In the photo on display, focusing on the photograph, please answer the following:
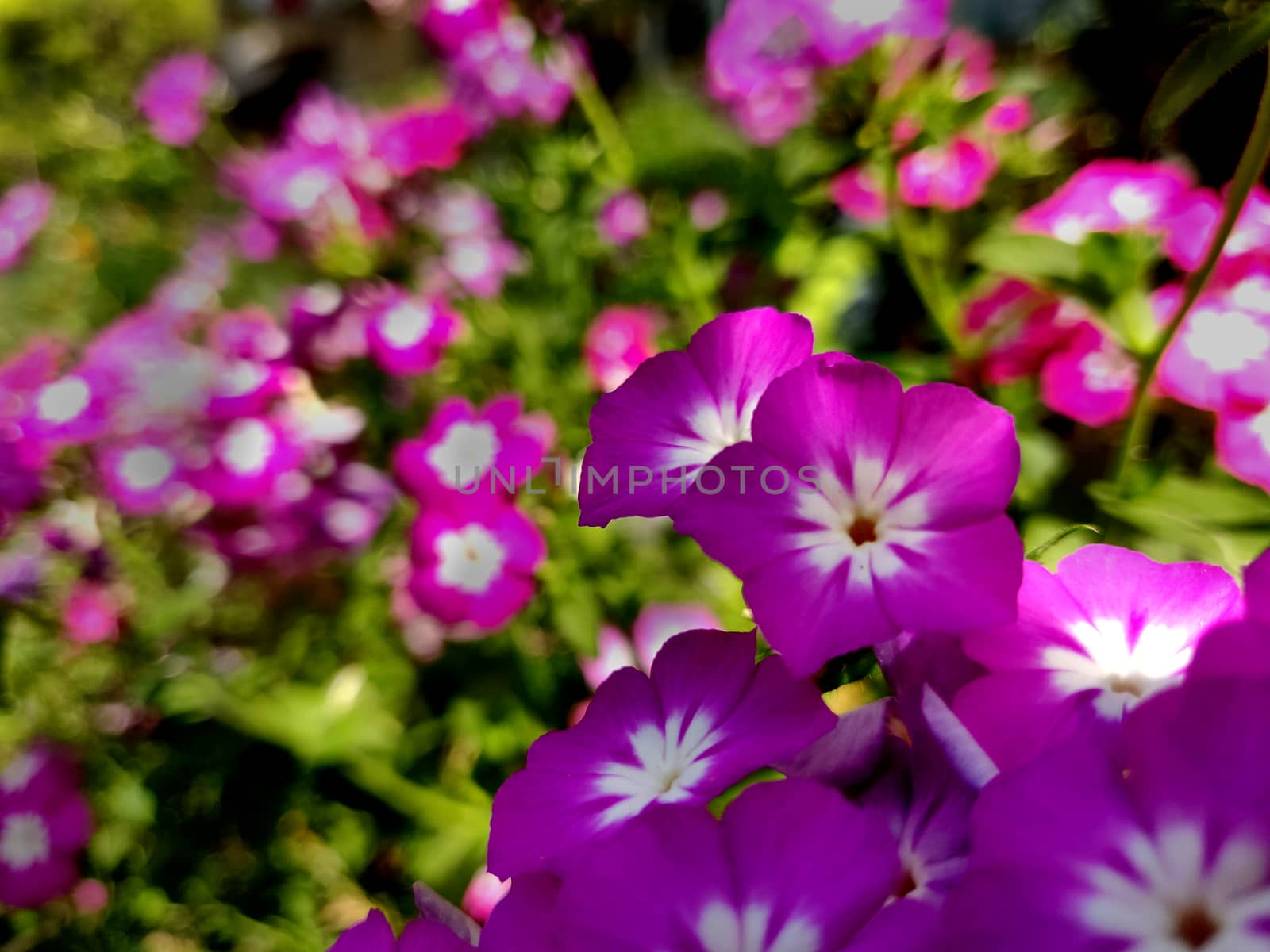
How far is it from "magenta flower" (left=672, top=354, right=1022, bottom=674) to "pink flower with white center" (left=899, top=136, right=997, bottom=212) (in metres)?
0.84

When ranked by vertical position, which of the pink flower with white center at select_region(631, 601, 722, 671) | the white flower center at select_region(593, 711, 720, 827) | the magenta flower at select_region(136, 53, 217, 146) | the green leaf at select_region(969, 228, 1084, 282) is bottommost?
the pink flower with white center at select_region(631, 601, 722, 671)

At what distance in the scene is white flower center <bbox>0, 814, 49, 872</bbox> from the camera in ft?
3.23

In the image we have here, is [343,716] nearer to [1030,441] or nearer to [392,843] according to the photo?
[392,843]

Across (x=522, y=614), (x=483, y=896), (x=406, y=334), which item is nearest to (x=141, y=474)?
(x=406, y=334)

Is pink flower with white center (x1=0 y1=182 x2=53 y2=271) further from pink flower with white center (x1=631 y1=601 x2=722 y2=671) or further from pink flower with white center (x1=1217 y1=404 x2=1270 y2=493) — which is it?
pink flower with white center (x1=1217 y1=404 x2=1270 y2=493)

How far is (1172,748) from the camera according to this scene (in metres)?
0.23

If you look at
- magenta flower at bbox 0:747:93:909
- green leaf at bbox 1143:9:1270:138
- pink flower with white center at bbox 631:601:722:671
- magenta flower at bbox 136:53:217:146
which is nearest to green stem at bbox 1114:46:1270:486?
green leaf at bbox 1143:9:1270:138

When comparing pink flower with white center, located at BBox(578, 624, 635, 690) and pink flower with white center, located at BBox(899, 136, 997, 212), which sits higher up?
pink flower with white center, located at BBox(899, 136, 997, 212)

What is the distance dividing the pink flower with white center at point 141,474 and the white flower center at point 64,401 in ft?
0.21

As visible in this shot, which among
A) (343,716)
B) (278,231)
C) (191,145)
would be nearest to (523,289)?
(278,231)

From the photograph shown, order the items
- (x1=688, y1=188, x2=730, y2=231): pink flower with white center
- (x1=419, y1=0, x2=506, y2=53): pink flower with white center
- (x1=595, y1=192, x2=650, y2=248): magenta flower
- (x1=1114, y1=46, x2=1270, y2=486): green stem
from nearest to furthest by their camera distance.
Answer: (x1=1114, y1=46, x2=1270, y2=486): green stem → (x1=419, y1=0, x2=506, y2=53): pink flower with white center → (x1=595, y1=192, x2=650, y2=248): magenta flower → (x1=688, y1=188, x2=730, y2=231): pink flower with white center

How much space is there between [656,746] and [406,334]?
82cm

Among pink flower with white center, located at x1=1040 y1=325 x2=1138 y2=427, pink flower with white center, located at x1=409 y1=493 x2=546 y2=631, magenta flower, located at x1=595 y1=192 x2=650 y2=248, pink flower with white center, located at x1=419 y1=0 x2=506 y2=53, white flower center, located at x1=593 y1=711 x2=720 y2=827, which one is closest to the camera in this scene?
white flower center, located at x1=593 y1=711 x2=720 y2=827

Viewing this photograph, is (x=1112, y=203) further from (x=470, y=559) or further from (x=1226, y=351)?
(x=470, y=559)
